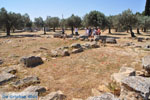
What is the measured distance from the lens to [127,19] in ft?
86.3

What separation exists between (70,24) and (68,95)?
99.3 ft

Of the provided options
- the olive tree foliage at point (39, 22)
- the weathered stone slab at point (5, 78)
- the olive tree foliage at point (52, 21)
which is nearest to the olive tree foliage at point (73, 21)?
the olive tree foliage at point (52, 21)

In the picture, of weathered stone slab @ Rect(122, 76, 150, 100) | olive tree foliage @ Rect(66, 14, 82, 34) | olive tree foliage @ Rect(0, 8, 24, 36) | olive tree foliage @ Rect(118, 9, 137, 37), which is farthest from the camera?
olive tree foliage @ Rect(66, 14, 82, 34)

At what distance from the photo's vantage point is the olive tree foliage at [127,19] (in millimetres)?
26203

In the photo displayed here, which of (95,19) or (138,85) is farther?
(95,19)

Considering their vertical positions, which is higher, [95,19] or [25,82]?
[95,19]

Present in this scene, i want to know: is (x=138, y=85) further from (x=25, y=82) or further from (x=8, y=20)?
(x=8, y=20)

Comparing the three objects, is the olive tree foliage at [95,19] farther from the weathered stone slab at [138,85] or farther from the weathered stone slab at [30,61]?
the weathered stone slab at [138,85]

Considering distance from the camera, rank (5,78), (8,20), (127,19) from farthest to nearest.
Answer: (8,20) < (127,19) < (5,78)

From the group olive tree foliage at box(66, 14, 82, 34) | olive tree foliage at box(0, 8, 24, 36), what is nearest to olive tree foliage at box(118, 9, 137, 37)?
olive tree foliage at box(66, 14, 82, 34)

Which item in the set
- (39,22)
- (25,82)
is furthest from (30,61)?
(39,22)

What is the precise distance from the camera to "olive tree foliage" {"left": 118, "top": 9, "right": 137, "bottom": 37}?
26203 mm

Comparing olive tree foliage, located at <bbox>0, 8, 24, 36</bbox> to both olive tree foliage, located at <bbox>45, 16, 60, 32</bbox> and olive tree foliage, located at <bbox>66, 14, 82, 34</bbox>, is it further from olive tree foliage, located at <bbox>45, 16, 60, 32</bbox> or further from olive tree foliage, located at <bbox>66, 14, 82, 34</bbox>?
olive tree foliage, located at <bbox>66, 14, 82, 34</bbox>

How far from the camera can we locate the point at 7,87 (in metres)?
5.58
